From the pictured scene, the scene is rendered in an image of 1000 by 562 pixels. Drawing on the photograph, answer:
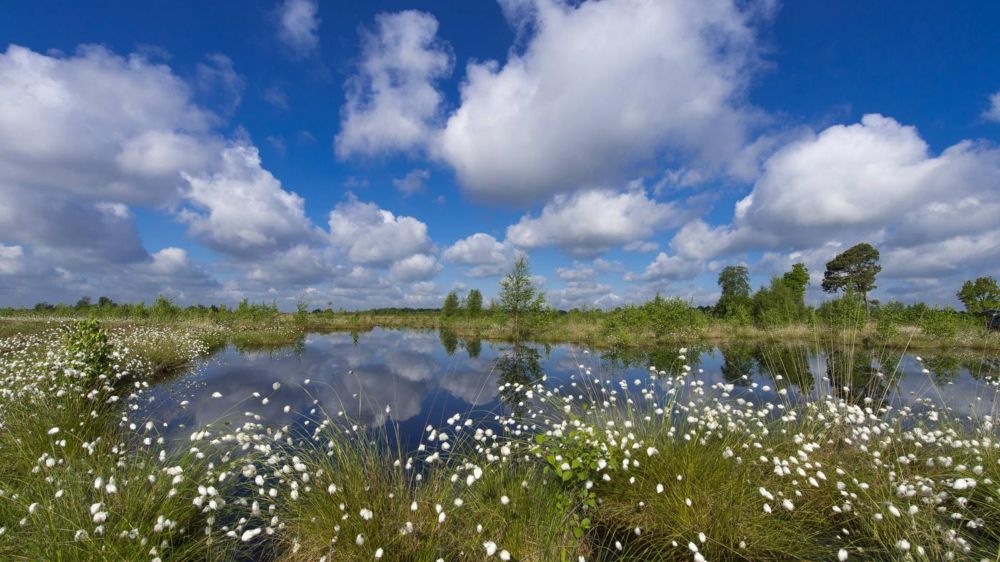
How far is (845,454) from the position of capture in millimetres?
5602

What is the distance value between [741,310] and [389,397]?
137ft

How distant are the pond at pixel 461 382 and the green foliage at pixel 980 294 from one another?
60.2ft

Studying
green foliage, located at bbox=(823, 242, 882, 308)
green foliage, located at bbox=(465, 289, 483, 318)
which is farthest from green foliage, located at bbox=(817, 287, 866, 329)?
green foliage, located at bbox=(465, 289, 483, 318)

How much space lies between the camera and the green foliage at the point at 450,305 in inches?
2586

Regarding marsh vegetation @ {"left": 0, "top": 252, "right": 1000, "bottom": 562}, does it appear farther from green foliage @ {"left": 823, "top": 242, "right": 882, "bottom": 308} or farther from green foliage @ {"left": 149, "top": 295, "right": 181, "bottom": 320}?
green foliage @ {"left": 823, "top": 242, "right": 882, "bottom": 308}

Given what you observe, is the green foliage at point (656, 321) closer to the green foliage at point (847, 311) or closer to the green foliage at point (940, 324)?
the green foliage at point (847, 311)

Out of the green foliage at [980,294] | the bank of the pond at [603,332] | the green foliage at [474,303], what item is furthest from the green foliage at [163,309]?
the green foliage at [980,294]

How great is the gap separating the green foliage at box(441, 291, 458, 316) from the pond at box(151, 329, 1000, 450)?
130ft

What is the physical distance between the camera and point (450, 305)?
220ft

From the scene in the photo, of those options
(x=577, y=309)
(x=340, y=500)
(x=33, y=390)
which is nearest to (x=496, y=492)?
(x=340, y=500)

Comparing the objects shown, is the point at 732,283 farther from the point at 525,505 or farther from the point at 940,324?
the point at 525,505

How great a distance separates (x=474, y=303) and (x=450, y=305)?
240 inches

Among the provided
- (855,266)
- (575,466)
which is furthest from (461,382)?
(855,266)

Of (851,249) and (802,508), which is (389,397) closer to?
(802,508)
